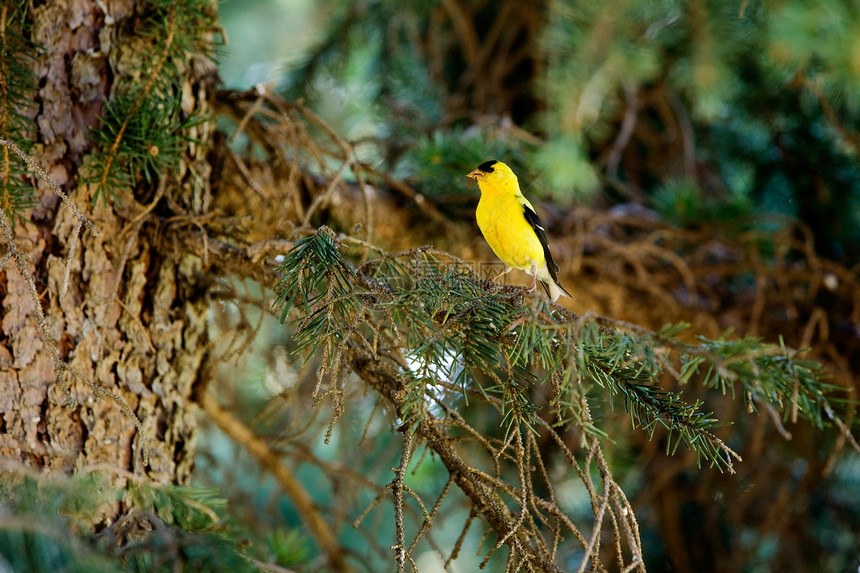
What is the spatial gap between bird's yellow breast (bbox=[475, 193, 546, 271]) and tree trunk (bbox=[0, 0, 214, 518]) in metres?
0.90

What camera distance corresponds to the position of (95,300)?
63.2 inches

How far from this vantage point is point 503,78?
13.4ft

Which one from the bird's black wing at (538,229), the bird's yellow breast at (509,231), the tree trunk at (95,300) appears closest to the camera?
the tree trunk at (95,300)

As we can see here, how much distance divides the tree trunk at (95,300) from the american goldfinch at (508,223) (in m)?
0.91

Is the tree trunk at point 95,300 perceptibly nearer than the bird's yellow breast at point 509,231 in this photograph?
Yes

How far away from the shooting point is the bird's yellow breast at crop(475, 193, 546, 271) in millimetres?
2234

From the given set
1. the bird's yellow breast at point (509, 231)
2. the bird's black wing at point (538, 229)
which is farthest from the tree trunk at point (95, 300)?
the bird's black wing at point (538, 229)

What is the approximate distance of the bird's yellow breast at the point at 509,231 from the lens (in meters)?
2.23

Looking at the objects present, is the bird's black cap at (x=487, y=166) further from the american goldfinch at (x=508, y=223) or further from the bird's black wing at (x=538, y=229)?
the bird's black wing at (x=538, y=229)

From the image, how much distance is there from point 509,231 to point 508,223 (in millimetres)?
26

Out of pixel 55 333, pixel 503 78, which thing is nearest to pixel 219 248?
pixel 55 333

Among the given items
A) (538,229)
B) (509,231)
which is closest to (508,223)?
(509,231)

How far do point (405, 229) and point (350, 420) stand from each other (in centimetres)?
81

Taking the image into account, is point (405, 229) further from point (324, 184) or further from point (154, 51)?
point (154, 51)
